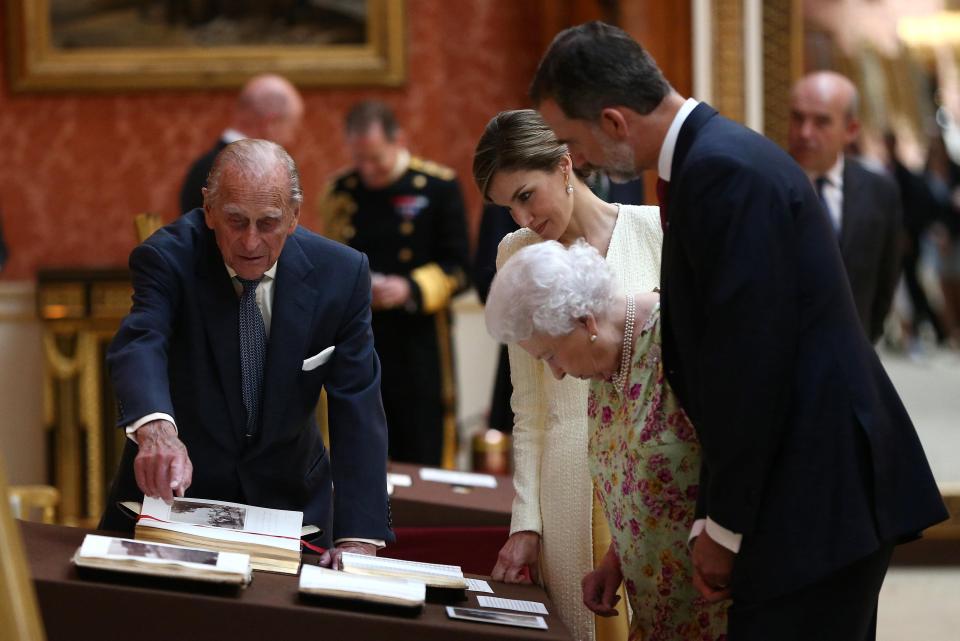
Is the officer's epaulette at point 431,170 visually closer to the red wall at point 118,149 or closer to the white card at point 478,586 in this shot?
the red wall at point 118,149

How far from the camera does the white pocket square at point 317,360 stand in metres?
2.52

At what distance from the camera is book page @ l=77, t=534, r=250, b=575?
6.56ft

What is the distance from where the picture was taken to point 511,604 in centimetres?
225

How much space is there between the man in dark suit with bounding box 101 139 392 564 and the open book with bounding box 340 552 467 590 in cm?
24

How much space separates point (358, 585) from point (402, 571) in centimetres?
21

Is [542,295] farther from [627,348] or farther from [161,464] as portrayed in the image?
[161,464]

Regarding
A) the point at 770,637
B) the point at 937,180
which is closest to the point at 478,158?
the point at 770,637

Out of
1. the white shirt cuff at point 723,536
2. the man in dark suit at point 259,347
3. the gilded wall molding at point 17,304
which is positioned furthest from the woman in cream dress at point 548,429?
the gilded wall molding at point 17,304

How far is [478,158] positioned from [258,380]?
0.63 metres

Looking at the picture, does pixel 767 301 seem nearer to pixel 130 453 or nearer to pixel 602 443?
pixel 602 443

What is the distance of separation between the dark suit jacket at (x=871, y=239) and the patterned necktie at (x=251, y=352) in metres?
2.72

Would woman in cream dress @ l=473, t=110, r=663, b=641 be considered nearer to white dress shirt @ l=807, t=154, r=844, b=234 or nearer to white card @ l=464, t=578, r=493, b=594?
white card @ l=464, t=578, r=493, b=594

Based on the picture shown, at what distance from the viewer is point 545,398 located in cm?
275

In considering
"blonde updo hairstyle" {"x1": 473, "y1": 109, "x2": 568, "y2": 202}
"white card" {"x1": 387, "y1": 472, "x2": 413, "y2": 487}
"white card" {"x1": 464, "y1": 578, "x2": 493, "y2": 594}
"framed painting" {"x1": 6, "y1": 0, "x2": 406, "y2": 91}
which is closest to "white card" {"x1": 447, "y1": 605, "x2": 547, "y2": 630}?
"white card" {"x1": 464, "y1": 578, "x2": 493, "y2": 594}
